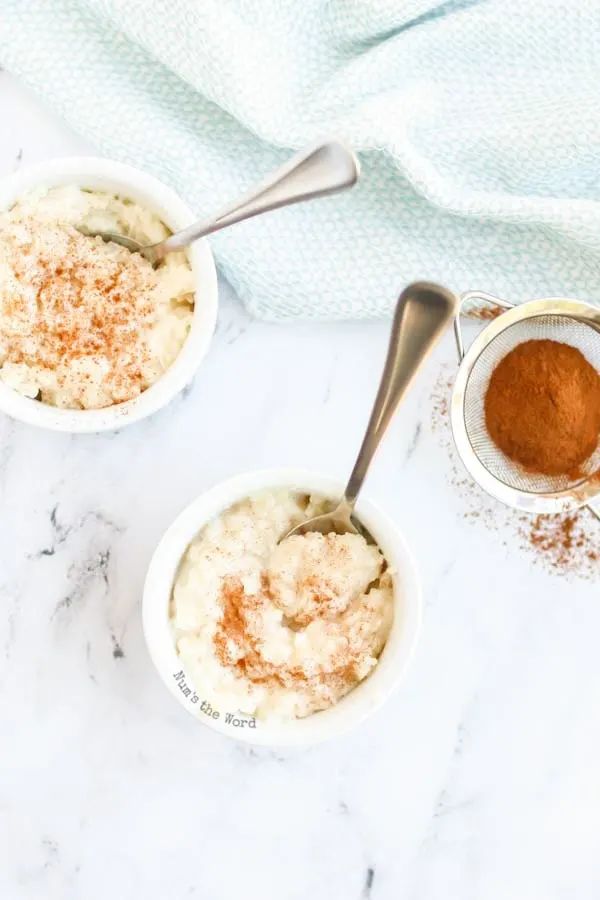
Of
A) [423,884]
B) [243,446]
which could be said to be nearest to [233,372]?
[243,446]

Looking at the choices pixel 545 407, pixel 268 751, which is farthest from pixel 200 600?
pixel 545 407

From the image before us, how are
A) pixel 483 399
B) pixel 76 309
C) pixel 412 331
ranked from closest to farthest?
pixel 412 331 → pixel 76 309 → pixel 483 399

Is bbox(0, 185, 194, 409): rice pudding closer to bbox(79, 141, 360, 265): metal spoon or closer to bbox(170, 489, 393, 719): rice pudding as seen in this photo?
bbox(79, 141, 360, 265): metal spoon

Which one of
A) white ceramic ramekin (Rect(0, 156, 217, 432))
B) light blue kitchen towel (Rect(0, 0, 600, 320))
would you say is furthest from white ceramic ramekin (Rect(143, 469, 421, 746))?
light blue kitchen towel (Rect(0, 0, 600, 320))

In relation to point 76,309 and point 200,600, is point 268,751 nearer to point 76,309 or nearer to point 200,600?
point 200,600

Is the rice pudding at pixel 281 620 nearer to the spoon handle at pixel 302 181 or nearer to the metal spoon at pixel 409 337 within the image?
the metal spoon at pixel 409 337

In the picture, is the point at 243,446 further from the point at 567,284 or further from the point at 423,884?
the point at 423,884
